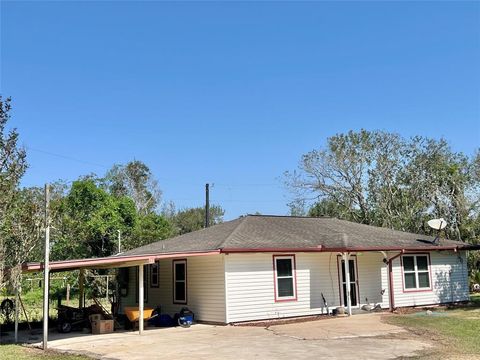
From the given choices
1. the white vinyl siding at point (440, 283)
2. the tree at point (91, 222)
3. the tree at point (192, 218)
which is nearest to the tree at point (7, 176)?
the white vinyl siding at point (440, 283)

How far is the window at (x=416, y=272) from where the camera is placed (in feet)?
65.1

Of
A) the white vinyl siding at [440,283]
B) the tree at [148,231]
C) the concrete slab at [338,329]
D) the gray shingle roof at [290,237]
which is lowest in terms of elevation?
the concrete slab at [338,329]

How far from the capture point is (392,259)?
62.1ft

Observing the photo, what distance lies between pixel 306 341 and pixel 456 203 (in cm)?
2829

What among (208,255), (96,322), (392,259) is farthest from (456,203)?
(96,322)

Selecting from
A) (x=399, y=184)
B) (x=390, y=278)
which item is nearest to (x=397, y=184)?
(x=399, y=184)

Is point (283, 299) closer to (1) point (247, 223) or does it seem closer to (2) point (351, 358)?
(1) point (247, 223)

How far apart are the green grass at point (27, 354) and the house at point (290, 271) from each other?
3.54 m

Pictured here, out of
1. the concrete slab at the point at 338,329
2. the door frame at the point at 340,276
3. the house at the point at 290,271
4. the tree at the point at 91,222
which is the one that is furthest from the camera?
the tree at the point at 91,222

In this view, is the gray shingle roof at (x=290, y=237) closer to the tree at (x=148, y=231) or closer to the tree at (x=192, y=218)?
the tree at (x=148, y=231)

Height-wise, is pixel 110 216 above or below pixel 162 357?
above

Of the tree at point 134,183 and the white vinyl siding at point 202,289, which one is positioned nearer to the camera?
the white vinyl siding at point 202,289

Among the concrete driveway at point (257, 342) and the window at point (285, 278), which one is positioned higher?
the window at point (285, 278)

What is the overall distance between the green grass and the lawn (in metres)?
7.05
